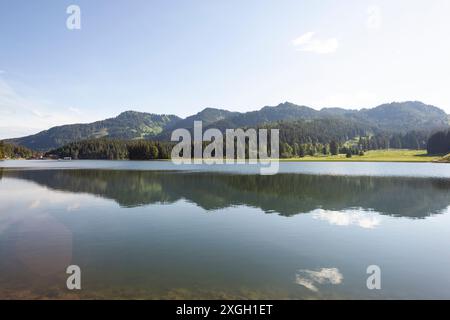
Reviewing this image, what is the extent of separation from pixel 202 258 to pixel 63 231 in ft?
60.1

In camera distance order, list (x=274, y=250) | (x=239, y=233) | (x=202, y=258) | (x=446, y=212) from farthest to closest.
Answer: (x=446, y=212), (x=239, y=233), (x=274, y=250), (x=202, y=258)

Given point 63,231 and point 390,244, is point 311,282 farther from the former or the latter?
point 63,231

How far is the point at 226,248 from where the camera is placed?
28.0m

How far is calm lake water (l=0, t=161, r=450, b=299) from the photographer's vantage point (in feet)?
64.5

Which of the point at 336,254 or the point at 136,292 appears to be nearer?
the point at 136,292

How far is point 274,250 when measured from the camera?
2761 cm

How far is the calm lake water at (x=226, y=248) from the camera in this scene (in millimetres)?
19661
